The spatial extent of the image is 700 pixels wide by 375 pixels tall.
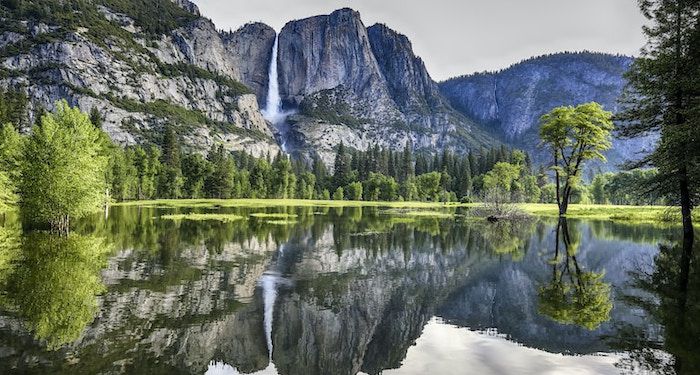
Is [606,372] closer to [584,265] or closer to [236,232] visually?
[584,265]

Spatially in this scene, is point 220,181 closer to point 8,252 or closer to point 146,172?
point 146,172

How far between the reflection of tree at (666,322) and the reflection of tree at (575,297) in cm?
112

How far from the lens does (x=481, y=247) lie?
36594mm

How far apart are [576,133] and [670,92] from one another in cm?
4082

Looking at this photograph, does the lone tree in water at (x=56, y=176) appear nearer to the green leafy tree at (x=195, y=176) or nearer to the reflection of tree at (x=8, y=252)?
the reflection of tree at (x=8, y=252)

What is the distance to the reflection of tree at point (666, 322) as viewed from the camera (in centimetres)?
1180

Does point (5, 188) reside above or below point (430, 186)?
below

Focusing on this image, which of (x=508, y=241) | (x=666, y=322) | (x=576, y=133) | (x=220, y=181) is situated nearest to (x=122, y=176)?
(x=220, y=181)

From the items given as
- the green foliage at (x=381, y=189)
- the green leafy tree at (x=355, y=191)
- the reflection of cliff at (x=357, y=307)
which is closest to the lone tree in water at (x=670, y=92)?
A: the reflection of cliff at (x=357, y=307)

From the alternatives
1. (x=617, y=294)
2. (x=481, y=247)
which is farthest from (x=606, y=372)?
(x=481, y=247)

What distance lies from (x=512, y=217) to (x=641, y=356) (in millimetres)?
56128

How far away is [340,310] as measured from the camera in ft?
58.8

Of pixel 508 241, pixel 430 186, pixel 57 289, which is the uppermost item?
pixel 430 186

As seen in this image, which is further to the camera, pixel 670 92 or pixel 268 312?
pixel 670 92
